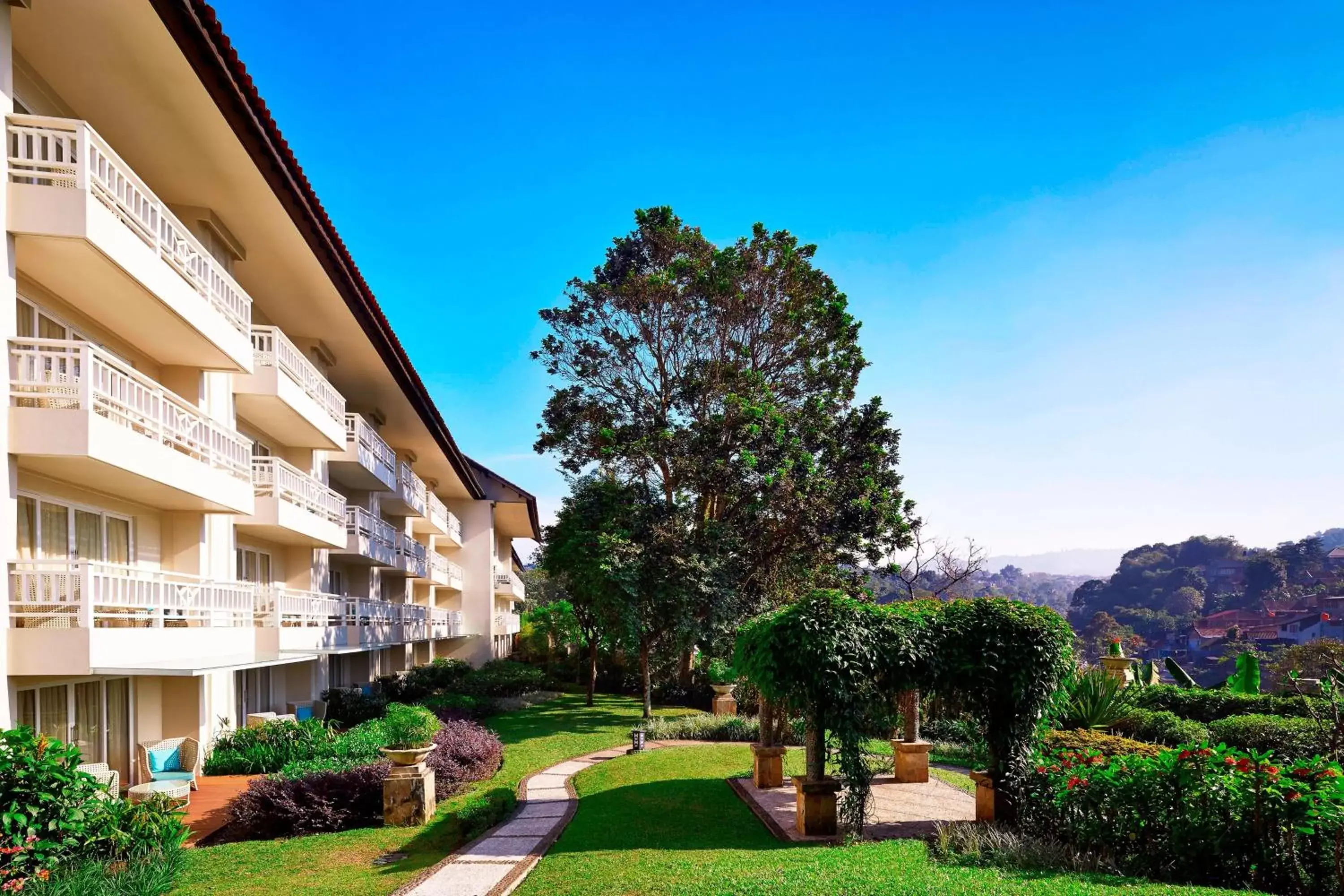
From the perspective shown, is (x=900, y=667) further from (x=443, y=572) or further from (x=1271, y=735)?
(x=443, y=572)

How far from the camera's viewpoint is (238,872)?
428 inches

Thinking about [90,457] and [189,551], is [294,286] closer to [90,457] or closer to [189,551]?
[189,551]

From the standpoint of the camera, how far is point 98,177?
11352 mm

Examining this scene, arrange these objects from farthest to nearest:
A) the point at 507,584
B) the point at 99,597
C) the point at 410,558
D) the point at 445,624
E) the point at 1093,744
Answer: the point at 507,584 < the point at 445,624 < the point at 410,558 < the point at 1093,744 < the point at 99,597

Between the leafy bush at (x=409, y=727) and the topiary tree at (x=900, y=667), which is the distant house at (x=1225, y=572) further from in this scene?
the topiary tree at (x=900, y=667)

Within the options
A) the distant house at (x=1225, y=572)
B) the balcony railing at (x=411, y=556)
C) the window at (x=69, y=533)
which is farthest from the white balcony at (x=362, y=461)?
the distant house at (x=1225, y=572)

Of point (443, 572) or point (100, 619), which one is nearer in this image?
point (100, 619)

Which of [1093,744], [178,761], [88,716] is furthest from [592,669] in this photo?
[1093,744]

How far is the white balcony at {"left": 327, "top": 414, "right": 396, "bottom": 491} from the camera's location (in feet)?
80.2

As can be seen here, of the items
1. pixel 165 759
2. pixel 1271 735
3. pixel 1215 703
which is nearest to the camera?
pixel 165 759

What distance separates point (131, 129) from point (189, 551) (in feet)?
23.2

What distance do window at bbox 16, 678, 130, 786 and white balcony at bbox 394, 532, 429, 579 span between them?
48.0 feet

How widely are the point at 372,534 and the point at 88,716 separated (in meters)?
13.0

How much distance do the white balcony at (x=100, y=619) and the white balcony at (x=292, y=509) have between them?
158 inches
